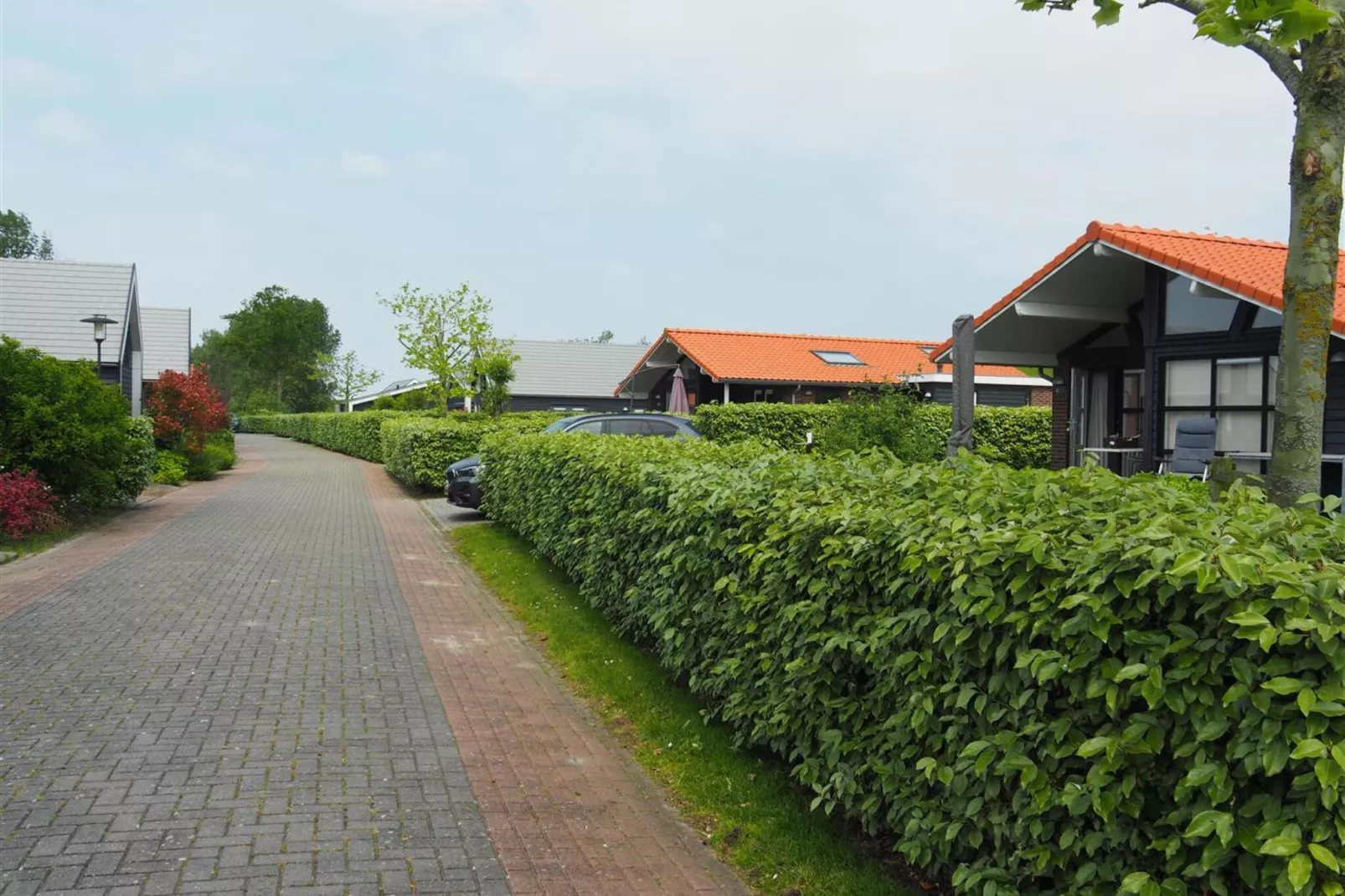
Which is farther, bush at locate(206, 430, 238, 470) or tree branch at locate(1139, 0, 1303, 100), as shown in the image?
bush at locate(206, 430, 238, 470)

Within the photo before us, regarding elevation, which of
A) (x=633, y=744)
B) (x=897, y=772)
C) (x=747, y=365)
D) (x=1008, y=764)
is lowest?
(x=633, y=744)

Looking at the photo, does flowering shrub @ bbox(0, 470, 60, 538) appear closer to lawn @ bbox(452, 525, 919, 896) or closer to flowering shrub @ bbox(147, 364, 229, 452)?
lawn @ bbox(452, 525, 919, 896)

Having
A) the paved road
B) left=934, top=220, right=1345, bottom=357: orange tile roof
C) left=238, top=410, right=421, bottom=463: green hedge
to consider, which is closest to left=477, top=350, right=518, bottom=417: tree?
left=238, top=410, right=421, bottom=463: green hedge

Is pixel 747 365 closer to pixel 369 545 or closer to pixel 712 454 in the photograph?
pixel 369 545

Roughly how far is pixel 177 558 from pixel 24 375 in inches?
184

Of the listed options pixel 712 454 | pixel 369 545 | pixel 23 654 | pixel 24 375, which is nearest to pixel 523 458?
pixel 369 545

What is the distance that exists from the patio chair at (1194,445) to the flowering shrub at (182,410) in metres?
22.7

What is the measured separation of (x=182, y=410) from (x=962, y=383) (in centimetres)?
2254

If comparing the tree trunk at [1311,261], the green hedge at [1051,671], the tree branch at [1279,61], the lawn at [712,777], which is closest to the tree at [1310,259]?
the tree trunk at [1311,261]

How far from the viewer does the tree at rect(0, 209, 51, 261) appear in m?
99.9

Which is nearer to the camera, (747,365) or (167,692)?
(167,692)

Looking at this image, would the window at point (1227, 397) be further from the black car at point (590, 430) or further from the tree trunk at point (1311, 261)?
the tree trunk at point (1311, 261)

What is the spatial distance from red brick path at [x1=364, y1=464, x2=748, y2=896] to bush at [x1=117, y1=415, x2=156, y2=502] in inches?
423

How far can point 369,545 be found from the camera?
1416cm
